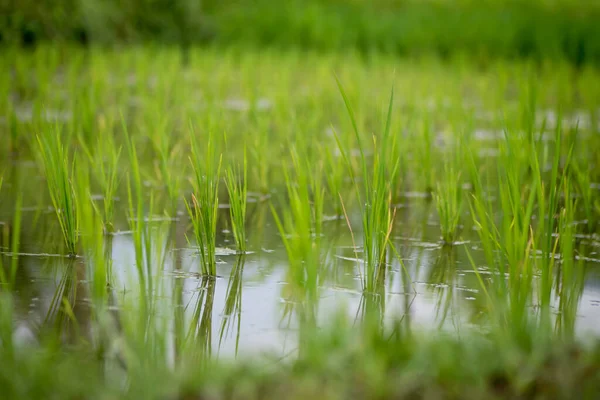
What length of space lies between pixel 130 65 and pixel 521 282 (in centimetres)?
494

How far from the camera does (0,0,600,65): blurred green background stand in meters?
7.06

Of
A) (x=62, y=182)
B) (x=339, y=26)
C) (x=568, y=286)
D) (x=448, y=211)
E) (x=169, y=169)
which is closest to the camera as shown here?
(x=568, y=286)

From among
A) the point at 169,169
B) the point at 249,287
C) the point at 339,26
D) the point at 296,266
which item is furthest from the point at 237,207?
the point at 339,26

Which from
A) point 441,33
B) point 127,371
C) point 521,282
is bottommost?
point 127,371

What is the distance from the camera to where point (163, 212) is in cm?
263

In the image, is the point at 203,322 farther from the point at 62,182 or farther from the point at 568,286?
the point at 568,286

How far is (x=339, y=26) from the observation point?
8.73 metres

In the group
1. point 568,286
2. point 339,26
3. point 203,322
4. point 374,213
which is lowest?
point 203,322

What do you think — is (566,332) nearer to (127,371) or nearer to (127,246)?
(127,371)

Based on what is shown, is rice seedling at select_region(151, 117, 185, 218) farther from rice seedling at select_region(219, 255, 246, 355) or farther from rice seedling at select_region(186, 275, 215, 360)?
rice seedling at select_region(186, 275, 215, 360)

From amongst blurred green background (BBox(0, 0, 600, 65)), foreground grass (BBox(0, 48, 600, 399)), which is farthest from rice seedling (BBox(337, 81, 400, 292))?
blurred green background (BBox(0, 0, 600, 65))

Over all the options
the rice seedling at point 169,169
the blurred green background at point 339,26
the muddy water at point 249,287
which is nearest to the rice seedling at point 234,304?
the muddy water at point 249,287

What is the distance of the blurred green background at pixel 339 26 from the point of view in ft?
23.2

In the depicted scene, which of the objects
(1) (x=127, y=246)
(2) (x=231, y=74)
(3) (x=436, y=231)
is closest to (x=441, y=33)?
(2) (x=231, y=74)
